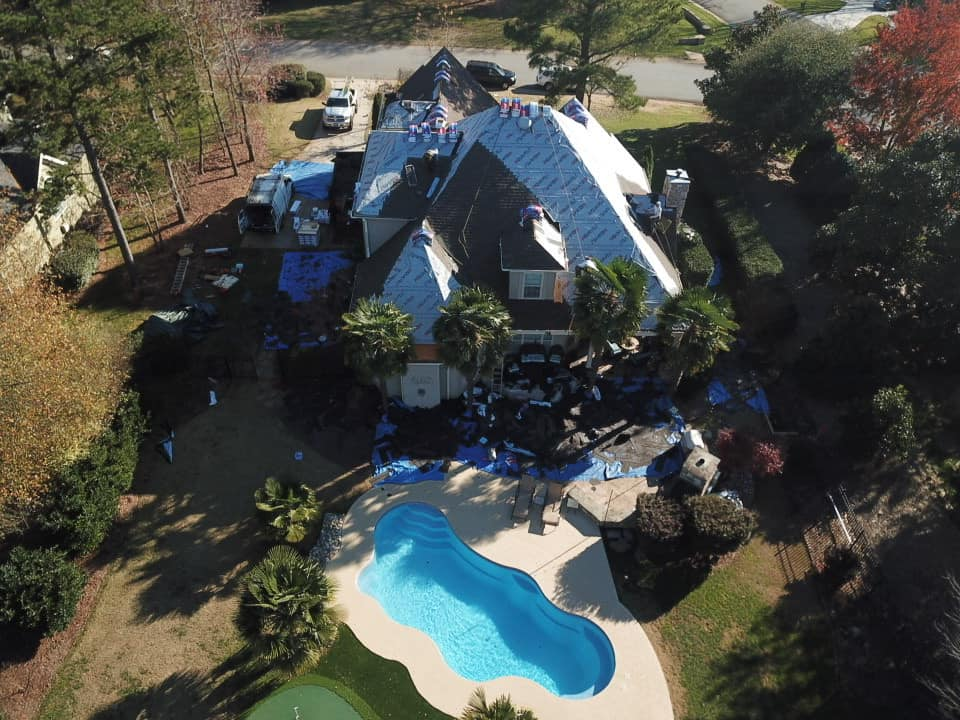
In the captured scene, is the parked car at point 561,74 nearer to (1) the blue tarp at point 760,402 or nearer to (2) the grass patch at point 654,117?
(2) the grass patch at point 654,117

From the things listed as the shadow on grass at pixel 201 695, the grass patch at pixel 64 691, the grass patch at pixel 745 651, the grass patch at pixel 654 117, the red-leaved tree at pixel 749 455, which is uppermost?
the grass patch at pixel 654 117

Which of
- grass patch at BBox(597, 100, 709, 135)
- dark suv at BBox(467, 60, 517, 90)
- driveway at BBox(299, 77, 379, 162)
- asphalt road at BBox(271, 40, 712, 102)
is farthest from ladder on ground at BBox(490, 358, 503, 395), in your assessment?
asphalt road at BBox(271, 40, 712, 102)

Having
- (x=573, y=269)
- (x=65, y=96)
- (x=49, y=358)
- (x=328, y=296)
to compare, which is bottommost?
(x=328, y=296)

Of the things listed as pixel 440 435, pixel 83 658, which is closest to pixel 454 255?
pixel 440 435

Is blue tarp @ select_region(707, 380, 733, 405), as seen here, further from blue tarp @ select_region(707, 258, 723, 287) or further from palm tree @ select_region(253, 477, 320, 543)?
palm tree @ select_region(253, 477, 320, 543)

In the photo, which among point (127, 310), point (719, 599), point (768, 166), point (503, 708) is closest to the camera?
point (503, 708)

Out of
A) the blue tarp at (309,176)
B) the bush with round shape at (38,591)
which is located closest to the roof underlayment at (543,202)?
the blue tarp at (309,176)

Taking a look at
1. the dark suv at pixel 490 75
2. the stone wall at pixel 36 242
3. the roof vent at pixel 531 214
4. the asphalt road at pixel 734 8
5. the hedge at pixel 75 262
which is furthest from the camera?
the asphalt road at pixel 734 8

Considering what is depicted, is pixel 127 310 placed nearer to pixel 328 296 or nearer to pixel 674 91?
pixel 328 296
